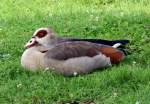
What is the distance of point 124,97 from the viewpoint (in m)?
6.06

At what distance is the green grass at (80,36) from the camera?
627 centimetres

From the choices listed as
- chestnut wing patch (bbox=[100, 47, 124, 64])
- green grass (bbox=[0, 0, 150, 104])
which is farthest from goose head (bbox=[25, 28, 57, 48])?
chestnut wing patch (bbox=[100, 47, 124, 64])

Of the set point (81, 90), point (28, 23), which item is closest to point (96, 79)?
point (81, 90)

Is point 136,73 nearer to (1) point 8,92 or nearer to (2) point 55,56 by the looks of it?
(2) point 55,56

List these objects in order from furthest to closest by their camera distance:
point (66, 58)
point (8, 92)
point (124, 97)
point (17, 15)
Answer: point (17, 15)
point (66, 58)
point (8, 92)
point (124, 97)

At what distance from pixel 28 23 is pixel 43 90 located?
3763 millimetres

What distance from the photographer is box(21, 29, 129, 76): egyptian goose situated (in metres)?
6.92

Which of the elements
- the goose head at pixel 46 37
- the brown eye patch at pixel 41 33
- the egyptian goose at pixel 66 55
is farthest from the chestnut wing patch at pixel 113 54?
→ the brown eye patch at pixel 41 33

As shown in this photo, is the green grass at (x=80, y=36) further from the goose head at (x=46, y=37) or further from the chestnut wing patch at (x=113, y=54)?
the goose head at (x=46, y=37)

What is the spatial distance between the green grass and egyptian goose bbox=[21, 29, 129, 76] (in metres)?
0.12

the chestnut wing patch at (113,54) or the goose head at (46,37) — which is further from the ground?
the goose head at (46,37)

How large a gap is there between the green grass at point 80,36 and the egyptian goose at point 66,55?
120 mm

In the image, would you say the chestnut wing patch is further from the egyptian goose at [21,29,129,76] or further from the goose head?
the goose head

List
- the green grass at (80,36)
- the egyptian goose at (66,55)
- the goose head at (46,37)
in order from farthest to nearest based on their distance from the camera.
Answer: the goose head at (46,37)
the egyptian goose at (66,55)
the green grass at (80,36)
